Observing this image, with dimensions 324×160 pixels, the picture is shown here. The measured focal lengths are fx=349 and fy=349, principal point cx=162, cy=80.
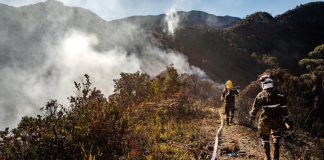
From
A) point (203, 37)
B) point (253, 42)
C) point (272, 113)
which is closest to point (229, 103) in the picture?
point (272, 113)

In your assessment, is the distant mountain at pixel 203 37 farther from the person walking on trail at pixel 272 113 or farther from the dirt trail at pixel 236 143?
the person walking on trail at pixel 272 113

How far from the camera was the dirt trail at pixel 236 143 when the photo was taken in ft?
25.4

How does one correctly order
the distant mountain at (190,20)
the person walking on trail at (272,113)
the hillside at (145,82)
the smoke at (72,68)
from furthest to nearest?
1. the distant mountain at (190,20)
2. the smoke at (72,68)
3. the hillside at (145,82)
4. the person walking on trail at (272,113)

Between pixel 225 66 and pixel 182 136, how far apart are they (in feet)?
124

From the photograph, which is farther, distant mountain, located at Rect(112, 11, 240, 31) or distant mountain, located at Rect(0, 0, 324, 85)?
distant mountain, located at Rect(112, 11, 240, 31)

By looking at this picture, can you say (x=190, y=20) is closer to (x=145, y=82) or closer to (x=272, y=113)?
(x=145, y=82)

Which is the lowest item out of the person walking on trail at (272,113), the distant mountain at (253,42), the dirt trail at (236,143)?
the dirt trail at (236,143)

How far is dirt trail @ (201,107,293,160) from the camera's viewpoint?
25.4 ft

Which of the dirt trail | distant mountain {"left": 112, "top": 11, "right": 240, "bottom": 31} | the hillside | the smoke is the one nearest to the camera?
the hillside

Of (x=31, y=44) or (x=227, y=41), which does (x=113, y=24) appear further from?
(x=227, y=41)

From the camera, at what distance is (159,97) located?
50.1 ft

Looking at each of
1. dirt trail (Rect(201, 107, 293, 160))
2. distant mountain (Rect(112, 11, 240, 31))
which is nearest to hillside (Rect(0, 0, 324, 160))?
dirt trail (Rect(201, 107, 293, 160))

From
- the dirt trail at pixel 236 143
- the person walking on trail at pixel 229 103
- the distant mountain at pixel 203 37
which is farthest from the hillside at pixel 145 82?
the person walking on trail at pixel 229 103

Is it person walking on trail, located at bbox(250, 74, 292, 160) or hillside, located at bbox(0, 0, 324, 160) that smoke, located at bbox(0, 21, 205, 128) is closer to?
hillside, located at bbox(0, 0, 324, 160)
